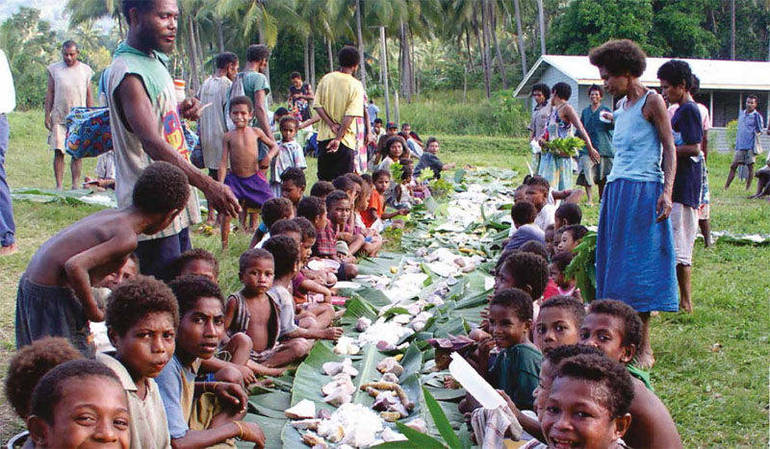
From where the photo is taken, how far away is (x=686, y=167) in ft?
18.5

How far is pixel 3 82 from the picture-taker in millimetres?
5828

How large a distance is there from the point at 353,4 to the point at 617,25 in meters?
11.5

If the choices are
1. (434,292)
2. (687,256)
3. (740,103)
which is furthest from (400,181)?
(740,103)

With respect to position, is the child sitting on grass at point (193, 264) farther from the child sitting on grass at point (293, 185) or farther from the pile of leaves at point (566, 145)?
the pile of leaves at point (566, 145)

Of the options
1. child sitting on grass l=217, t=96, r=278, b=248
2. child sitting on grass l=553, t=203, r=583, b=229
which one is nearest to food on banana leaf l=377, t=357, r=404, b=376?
child sitting on grass l=553, t=203, r=583, b=229

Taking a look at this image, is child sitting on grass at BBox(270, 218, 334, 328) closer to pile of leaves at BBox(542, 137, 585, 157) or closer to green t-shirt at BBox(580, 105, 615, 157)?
pile of leaves at BBox(542, 137, 585, 157)

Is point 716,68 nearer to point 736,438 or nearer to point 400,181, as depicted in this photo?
point 400,181

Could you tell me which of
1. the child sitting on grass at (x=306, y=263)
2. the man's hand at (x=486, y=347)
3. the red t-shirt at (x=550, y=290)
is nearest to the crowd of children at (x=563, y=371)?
the man's hand at (x=486, y=347)

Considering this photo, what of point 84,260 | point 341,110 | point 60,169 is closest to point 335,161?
point 341,110

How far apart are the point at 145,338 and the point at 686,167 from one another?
4.27 m

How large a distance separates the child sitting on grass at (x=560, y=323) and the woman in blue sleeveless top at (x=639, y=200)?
1.15 m

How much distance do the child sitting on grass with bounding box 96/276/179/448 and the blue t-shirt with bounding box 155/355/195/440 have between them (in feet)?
0.53

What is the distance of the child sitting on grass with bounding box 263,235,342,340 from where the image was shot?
472 cm

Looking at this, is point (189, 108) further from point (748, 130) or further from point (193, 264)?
point (748, 130)
